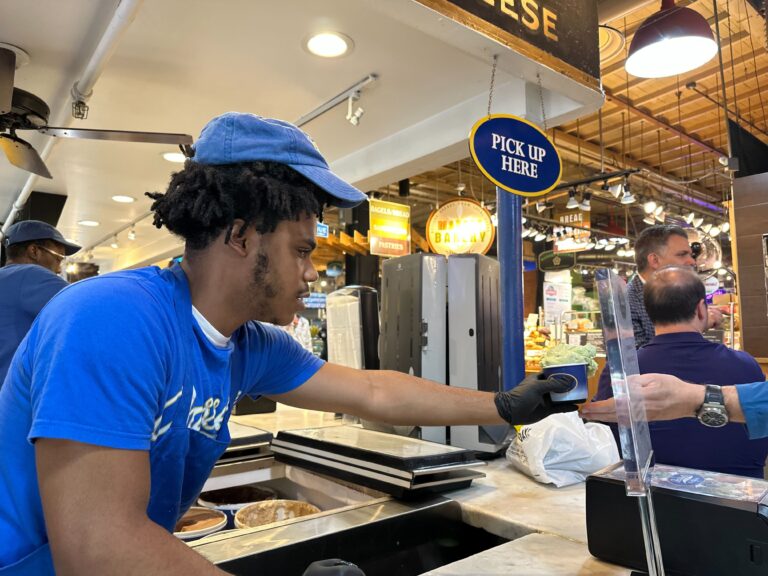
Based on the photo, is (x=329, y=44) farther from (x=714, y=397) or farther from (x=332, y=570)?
(x=332, y=570)

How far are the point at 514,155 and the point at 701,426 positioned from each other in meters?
1.97

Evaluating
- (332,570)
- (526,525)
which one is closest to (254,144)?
(332,570)

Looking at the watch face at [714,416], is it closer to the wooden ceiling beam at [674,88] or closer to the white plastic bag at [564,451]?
the white plastic bag at [564,451]

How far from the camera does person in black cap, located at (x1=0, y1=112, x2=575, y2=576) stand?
2.42 feet

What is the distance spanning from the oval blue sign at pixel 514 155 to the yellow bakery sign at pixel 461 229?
87.2 inches

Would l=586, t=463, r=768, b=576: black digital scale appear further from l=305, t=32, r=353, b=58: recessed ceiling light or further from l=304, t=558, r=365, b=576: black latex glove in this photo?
l=305, t=32, r=353, b=58: recessed ceiling light

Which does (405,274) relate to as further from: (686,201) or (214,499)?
(686,201)

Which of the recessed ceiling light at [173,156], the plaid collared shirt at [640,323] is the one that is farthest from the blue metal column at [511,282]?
the recessed ceiling light at [173,156]

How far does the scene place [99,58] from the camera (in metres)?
3.54

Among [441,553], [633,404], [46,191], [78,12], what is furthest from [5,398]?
[46,191]

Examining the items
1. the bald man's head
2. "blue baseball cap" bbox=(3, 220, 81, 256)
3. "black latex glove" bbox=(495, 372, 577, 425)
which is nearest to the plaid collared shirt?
the bald man's head

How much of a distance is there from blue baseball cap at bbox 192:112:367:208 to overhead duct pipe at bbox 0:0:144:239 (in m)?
2.43

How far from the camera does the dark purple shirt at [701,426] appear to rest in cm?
189

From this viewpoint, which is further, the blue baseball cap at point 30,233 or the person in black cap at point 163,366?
the blue baseball cap at point 30,233
